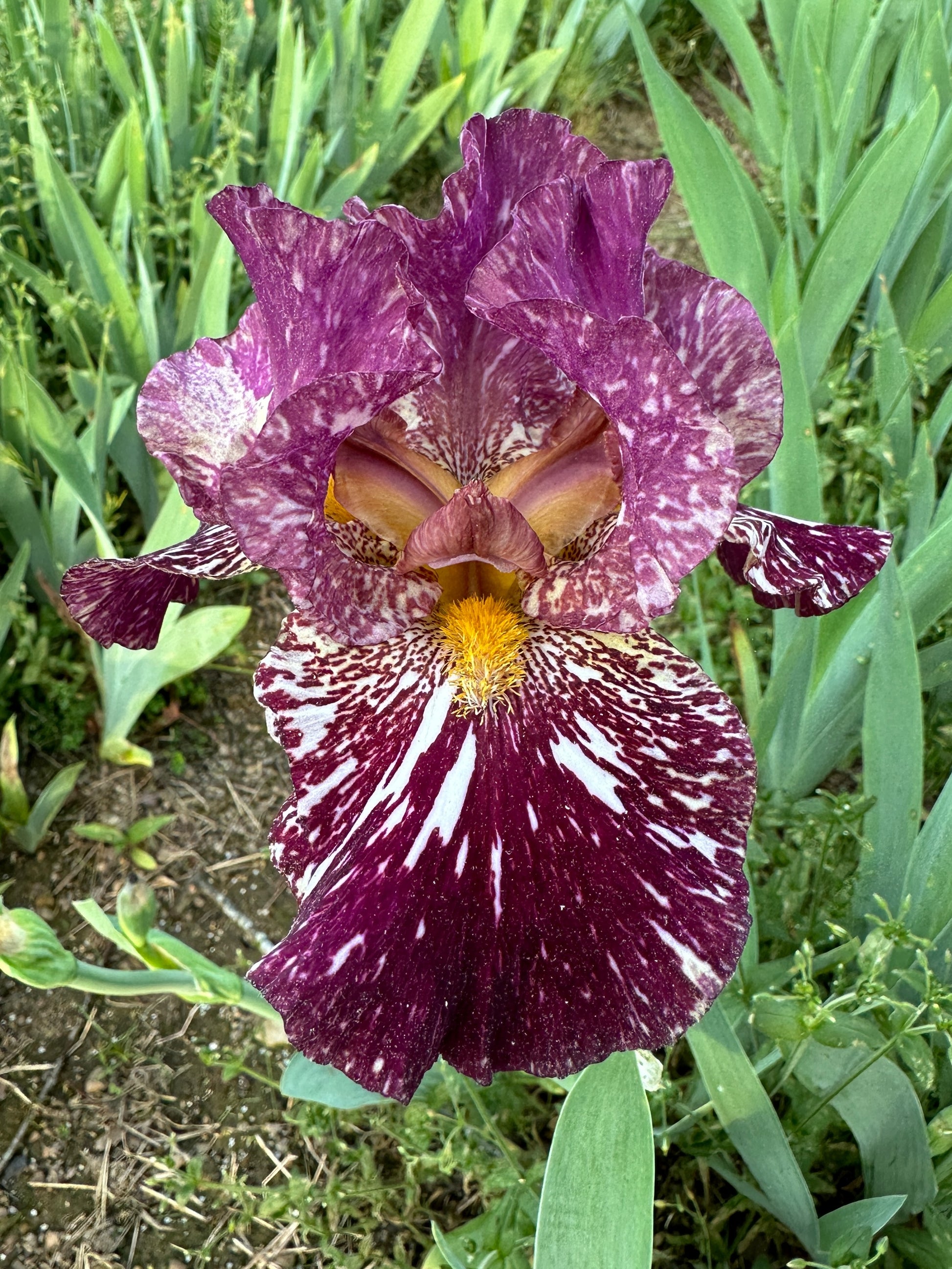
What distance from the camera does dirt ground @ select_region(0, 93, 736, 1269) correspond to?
1659 mm

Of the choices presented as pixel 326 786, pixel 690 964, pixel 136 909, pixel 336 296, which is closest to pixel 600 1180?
pixel 690 964

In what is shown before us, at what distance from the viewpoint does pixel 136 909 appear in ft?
3.75

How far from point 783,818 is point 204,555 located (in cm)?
88

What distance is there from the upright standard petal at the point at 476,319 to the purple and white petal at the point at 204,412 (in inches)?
6.0

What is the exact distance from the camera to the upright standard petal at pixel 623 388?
88 centimetres

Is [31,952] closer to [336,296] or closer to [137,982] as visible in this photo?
[137,982]

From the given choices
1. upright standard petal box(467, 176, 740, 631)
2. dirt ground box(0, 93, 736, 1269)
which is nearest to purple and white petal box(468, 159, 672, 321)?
upright standard petal box(467, 176, 740, 631)

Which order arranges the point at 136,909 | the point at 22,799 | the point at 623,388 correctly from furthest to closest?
the point at 22,799 → the point at 136,909 → the point at 623,388

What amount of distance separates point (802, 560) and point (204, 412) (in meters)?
0.65

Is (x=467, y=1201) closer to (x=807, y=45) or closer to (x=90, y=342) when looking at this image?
(x=90, y=342)

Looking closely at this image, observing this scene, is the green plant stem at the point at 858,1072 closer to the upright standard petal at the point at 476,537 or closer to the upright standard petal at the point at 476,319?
the upright standard petal at the point at 476,537

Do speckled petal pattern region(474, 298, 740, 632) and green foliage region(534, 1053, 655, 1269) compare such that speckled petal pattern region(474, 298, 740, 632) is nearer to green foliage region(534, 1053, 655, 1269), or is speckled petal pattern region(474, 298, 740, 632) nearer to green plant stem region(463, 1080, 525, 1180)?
green foliage region(534, 1053, 655, 1269)

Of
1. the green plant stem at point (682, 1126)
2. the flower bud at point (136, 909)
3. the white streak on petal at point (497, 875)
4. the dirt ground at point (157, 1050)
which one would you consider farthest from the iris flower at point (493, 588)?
the dirt ground at point (157, 1050)

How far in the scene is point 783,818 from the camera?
1.53 metres
